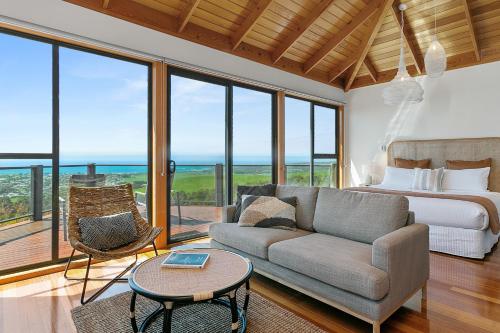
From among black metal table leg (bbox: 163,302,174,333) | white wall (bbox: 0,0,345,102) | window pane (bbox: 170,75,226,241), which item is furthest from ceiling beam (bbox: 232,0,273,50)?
black metal table leg (bbox: 163,302,174,333)

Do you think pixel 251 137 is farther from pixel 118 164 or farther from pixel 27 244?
pixel 27 244

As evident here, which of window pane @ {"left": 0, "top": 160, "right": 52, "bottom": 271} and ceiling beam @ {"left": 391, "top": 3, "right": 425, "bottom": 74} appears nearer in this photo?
window pane @ {"left": 0, "top": 160, "right": 52, "bottom": 271}

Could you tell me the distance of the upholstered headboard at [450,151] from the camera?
183 inches

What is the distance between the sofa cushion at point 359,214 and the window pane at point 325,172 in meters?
3.20

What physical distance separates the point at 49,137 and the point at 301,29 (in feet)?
12.0

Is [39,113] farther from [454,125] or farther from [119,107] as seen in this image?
[454,125]

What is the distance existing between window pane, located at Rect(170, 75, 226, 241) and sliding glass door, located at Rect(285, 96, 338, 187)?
5.04 ft

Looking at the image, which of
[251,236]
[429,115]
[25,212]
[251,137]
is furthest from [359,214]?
[429,115]

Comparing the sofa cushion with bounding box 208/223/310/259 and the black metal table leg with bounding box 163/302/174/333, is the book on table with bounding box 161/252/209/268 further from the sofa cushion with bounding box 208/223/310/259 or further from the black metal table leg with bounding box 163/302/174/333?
the sofa cushion with bounding box 208/223/310/259

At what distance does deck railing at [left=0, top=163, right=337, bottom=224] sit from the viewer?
2947 mm

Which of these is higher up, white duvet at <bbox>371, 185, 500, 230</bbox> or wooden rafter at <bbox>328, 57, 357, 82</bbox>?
wooden rafter at <bbox>328, 57, 357, 82</bbox>

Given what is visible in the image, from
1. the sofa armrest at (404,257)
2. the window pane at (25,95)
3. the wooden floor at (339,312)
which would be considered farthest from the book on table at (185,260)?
the window pane at (25,95)

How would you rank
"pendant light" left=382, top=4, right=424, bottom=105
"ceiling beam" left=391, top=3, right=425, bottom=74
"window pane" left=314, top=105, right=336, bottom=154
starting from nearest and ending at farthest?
"pendant light" left=382, top=4, right=424, bottom=105 → "ceiling beam" left=391, top=3, right=425, bottom=74 → "window pane" left=314, top=105, right=336, bottom=154

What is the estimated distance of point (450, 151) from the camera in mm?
5086
